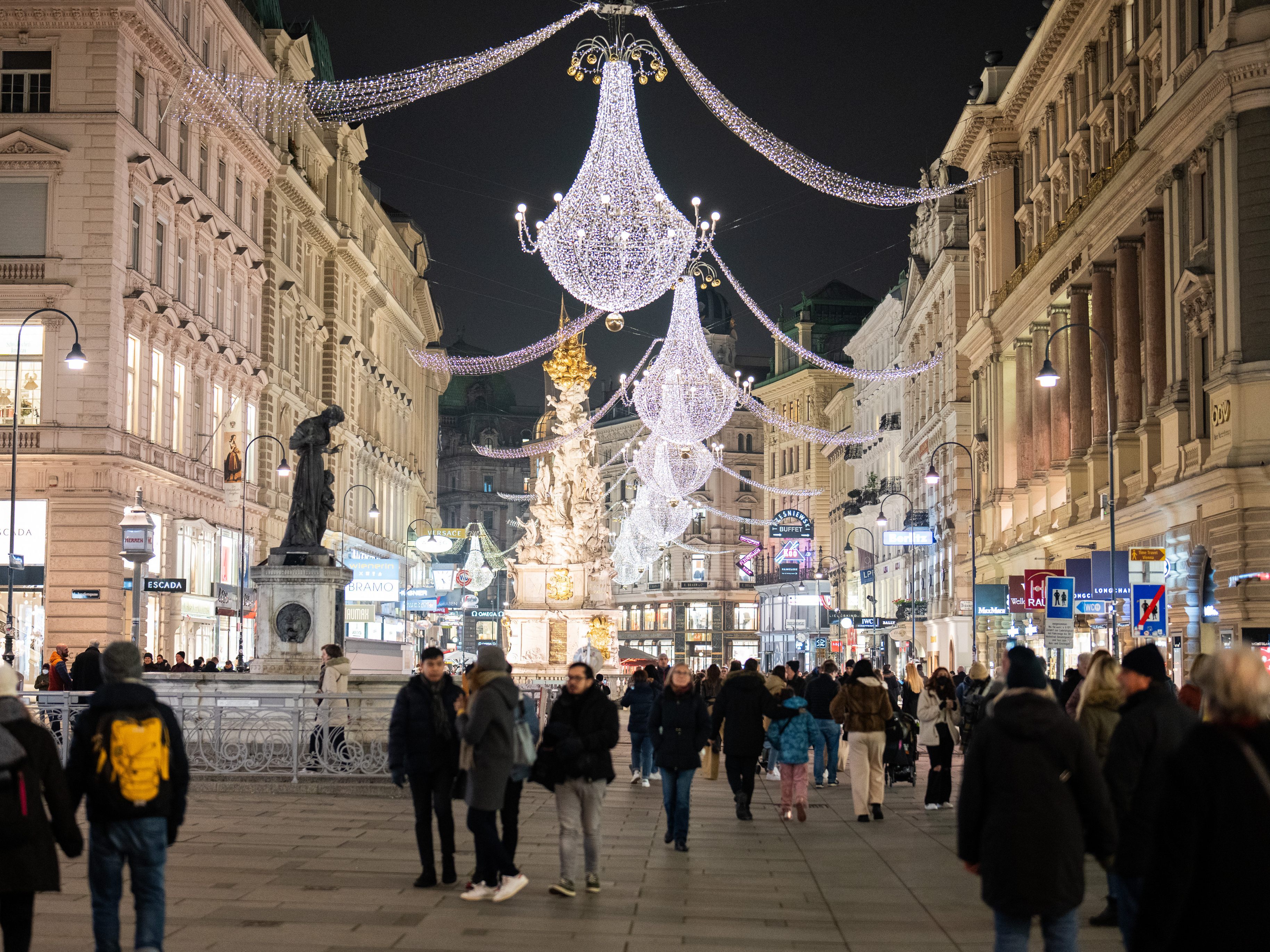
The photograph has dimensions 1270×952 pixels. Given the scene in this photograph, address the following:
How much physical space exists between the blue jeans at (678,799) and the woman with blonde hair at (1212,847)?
427 inches

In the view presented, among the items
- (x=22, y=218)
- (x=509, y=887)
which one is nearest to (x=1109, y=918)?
(x=509, y=887)

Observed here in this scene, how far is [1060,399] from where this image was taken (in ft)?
171

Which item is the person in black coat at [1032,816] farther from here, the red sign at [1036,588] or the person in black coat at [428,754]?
the red sign at [1036,588]

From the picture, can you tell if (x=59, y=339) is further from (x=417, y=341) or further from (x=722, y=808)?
(x=417, y=341)

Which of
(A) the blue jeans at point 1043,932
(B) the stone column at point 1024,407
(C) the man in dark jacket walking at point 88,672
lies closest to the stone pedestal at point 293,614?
(C) the man in dark jacket walking at point 88,672

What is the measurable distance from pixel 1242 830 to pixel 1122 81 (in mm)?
41101

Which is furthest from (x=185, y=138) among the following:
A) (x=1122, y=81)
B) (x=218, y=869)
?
(x=218, y=869)

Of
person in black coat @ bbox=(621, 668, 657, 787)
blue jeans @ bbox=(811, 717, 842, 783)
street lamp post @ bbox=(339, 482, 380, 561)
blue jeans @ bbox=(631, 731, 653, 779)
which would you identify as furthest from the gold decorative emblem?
person in black coat @ bbox=(621, 668, 657, 787)

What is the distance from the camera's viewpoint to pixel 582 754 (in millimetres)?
13031

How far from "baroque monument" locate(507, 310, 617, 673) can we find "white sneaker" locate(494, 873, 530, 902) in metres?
43.6

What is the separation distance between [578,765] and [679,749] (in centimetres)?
358

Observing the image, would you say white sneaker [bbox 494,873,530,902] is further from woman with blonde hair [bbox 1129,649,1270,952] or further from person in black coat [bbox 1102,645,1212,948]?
woman with blonde hair [bbox 1129,649,1270,952]

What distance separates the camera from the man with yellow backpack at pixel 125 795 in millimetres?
8805

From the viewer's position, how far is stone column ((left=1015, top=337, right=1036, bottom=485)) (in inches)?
2181
